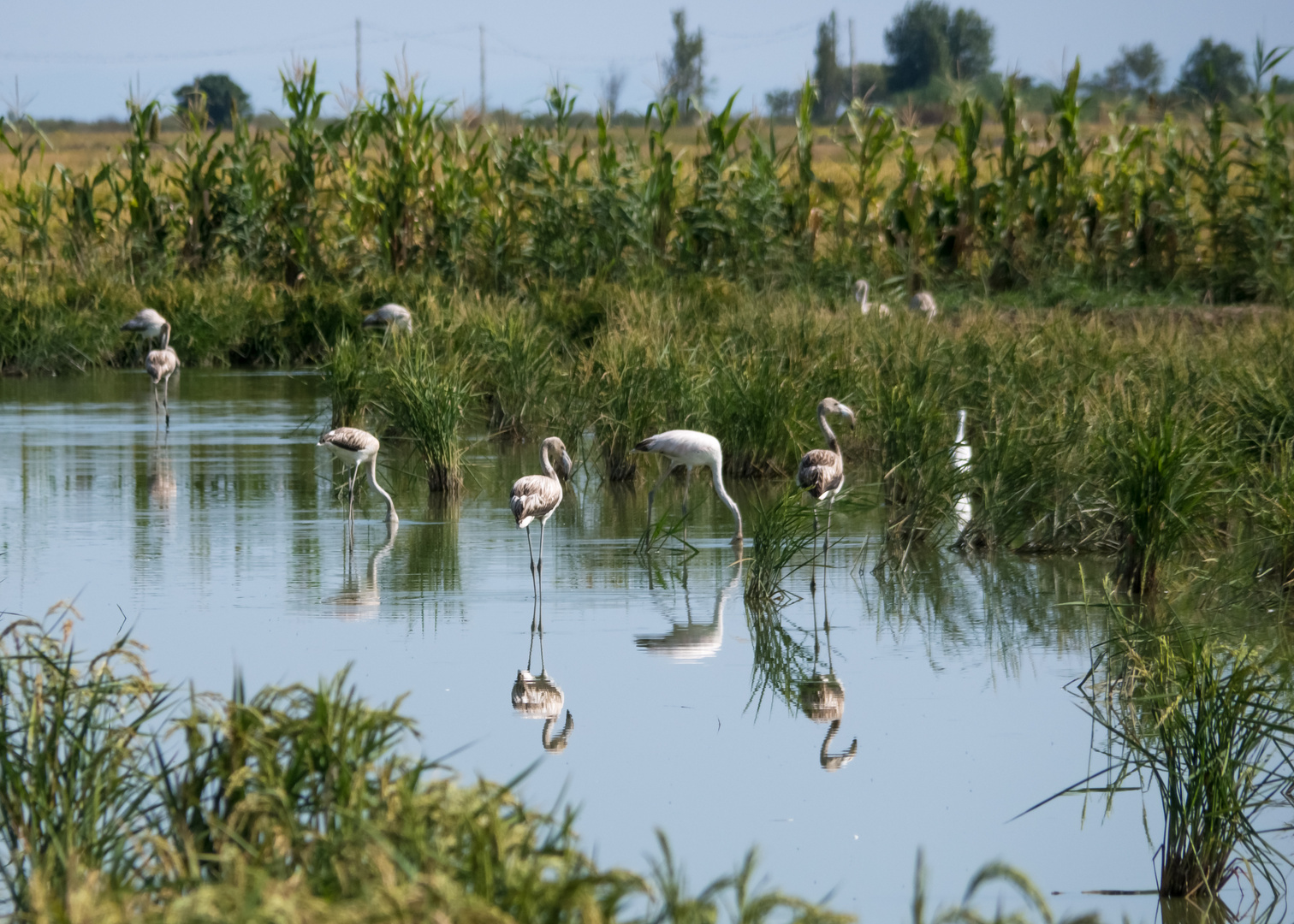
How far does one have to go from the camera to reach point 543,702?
665cm

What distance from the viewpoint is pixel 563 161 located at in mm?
22516

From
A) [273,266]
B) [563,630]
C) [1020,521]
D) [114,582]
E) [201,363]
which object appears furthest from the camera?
[273,266]

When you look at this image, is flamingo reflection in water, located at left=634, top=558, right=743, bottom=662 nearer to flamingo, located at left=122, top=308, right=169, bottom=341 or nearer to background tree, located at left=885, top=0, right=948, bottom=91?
flamingo, located at left=122, top=308, right=169, bottom=341

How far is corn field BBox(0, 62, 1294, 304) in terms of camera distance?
22.0 metres

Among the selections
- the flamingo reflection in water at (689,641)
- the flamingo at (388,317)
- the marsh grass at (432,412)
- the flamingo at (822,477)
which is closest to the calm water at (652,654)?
the flamingo reflection in water at (689,641)

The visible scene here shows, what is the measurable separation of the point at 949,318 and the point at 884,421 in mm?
8912

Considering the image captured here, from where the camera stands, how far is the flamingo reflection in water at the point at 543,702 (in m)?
6.18

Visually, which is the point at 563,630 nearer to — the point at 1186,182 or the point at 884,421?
the point at 884,421

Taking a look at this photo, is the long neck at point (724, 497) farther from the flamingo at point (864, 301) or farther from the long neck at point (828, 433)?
the flamingo at point (864, 301)

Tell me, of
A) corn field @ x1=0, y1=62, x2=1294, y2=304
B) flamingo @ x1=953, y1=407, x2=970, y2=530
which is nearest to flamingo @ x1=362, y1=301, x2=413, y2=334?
corn field @ x1=0, y1=62, x2=1294, y2=304

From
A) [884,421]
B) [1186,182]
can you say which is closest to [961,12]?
→ [1186,182]

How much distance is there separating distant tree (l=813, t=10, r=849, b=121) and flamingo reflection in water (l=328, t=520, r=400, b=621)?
105595 millimetres

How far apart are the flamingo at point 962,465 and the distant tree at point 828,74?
10375 centimetres

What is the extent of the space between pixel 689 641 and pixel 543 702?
4.28ft
